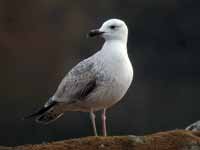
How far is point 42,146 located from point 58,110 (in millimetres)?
2725

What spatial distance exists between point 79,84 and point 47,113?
0.48 meters

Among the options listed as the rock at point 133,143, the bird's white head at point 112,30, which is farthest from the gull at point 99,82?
the rock at point 133,143

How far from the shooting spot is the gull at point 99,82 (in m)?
10.2

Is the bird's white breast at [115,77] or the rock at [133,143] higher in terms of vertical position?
the bird's white breast at [115,77]

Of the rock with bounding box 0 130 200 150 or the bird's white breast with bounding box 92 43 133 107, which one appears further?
the bird's white breast with bounding box 92 43 133 107

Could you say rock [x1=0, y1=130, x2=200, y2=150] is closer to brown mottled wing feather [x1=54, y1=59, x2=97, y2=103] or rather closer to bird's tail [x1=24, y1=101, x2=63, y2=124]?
brown mottled wing feather [x1=54, y1=59, x2=97, y2=103]

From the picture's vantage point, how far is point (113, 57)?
33.9 ft

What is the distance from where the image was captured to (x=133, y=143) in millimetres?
8047

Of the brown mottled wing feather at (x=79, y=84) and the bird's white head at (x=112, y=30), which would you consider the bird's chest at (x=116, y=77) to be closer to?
the brown mottled wing feather at (x=79, y=84)

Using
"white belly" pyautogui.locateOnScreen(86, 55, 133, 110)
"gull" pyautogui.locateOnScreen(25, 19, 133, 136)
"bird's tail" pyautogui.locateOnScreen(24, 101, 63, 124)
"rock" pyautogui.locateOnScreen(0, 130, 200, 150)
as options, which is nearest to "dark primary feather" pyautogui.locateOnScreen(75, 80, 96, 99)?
"gull" pyautogui.locateOnScreen(25, 19, 133, 136)

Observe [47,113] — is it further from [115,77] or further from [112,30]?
[112,30]

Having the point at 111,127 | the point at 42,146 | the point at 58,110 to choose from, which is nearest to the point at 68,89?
the point at 58,110

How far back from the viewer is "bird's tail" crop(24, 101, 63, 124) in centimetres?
1070

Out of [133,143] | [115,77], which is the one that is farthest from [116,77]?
[133,143]
